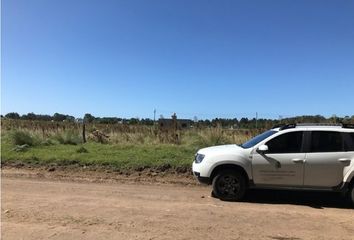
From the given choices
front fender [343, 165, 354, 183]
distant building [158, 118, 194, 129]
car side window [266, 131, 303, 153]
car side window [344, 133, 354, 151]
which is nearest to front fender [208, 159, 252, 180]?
car side window [266, 131, 303, 153]

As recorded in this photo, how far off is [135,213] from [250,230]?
2.32 meters

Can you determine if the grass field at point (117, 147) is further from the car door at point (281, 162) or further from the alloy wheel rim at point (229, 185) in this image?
the car door at point (281, 162)

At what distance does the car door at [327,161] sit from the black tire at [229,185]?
1.46 metres

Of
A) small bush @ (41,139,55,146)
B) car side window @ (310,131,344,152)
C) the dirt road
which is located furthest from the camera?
small bush @ (41,139,55,146)

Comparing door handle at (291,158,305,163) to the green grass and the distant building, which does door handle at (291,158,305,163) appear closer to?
the green grass

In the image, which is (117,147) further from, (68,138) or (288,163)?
(288,163)

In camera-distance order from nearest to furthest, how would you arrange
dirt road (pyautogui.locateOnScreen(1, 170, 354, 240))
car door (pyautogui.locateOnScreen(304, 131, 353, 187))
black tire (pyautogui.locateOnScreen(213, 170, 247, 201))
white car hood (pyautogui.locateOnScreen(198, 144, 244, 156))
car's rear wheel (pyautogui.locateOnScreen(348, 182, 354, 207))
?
dirt road (pyautogui.locateOnScreen(1, 170, 354, 240)), car's rear wheel (pyautogui.locateOnScreen(348, 182, 354, 207)), car door (pyautogui.locateOnScreen(304, 131, 353, 187)), black tire (pyautogui.locateOnScreen(213, 170, 247, 201)), white car hood (pyautogui.locateOnScreen(198, 144, 244, 156))

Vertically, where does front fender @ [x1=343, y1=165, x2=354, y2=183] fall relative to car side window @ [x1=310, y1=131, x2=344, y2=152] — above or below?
below

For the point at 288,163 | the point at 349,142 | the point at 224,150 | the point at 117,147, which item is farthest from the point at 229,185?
the point at 117,147

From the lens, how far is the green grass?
16.2 m

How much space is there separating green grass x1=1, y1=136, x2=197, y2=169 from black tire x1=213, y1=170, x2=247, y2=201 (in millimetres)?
4033

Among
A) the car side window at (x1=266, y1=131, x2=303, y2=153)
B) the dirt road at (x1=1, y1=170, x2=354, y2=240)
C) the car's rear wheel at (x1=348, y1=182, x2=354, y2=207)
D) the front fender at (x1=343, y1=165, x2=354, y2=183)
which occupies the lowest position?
the dirt road at (x1=1, y1=170, x2=354, y2=240)

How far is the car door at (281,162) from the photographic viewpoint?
11.2m

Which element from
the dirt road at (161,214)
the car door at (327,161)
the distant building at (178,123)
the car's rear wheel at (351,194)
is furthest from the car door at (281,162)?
the distant building at (178,123)
